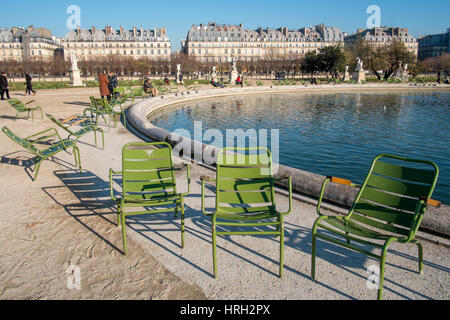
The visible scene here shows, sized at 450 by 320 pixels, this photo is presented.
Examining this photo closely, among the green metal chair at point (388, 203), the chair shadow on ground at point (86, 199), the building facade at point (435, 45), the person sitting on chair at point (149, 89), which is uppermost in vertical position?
the building facade at point (435, 45)

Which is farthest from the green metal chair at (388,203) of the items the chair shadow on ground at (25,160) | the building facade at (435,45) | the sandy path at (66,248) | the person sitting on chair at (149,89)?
the building facade at (435,45)

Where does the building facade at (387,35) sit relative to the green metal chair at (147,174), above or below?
above

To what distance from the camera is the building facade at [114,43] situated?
97375mm

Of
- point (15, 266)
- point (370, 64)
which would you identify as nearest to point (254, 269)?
point (15, 266)

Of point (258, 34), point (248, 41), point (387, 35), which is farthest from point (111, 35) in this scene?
point (387, 35)

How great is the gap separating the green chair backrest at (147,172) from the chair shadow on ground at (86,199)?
0.61 metres

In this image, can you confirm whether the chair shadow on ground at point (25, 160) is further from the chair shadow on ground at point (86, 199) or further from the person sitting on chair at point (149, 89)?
the person sitting on chair at point (149, 89)

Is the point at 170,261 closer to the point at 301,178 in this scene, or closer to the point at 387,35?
the point at 301,178

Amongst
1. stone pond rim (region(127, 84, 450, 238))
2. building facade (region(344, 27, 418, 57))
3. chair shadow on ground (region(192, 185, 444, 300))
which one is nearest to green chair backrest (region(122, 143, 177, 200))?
chair shadow on ground (region(192, 185, 444, 300))

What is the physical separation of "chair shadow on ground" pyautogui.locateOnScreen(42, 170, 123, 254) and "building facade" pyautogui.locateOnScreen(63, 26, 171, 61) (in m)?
95.9

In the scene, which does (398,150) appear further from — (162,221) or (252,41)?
(252,41)

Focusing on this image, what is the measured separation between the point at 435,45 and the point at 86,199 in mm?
138613

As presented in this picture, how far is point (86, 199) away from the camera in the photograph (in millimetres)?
5117

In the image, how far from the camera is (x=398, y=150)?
10164 millimetres
